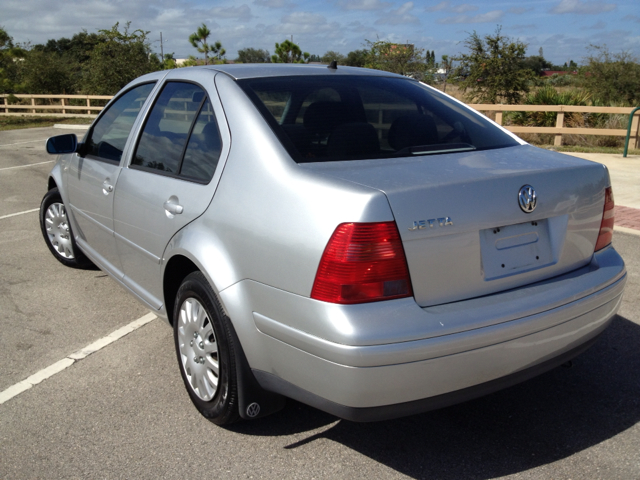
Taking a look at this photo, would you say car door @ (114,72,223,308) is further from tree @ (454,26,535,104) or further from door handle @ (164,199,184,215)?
tree @ (454,26,535,104)

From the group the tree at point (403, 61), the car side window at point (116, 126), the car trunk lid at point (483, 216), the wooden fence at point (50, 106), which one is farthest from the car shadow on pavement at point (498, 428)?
the wooden fence at point (50, 106)

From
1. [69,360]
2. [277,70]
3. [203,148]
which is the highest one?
[277,70]

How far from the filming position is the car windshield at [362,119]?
2840 millimetres

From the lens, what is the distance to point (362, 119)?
313cm

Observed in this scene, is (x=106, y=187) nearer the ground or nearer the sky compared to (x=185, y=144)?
nearer the ground

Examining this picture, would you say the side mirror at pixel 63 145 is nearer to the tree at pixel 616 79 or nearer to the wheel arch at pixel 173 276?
the wheel arch at pixel 173 276

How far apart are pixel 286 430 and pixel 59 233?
137 inches

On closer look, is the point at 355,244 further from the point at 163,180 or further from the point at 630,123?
the point at 630,123

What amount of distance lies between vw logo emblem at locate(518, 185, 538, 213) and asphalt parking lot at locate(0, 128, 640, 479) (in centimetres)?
111

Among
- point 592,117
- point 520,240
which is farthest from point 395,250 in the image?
point 592,117

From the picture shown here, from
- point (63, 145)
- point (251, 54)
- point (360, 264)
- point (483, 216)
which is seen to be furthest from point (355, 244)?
point (251, 54)

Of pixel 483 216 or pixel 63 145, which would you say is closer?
pixel 483 216

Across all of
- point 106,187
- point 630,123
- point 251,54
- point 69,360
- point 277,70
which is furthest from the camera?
point 251,54

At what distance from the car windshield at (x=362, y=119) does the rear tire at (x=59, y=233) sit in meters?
2.87
